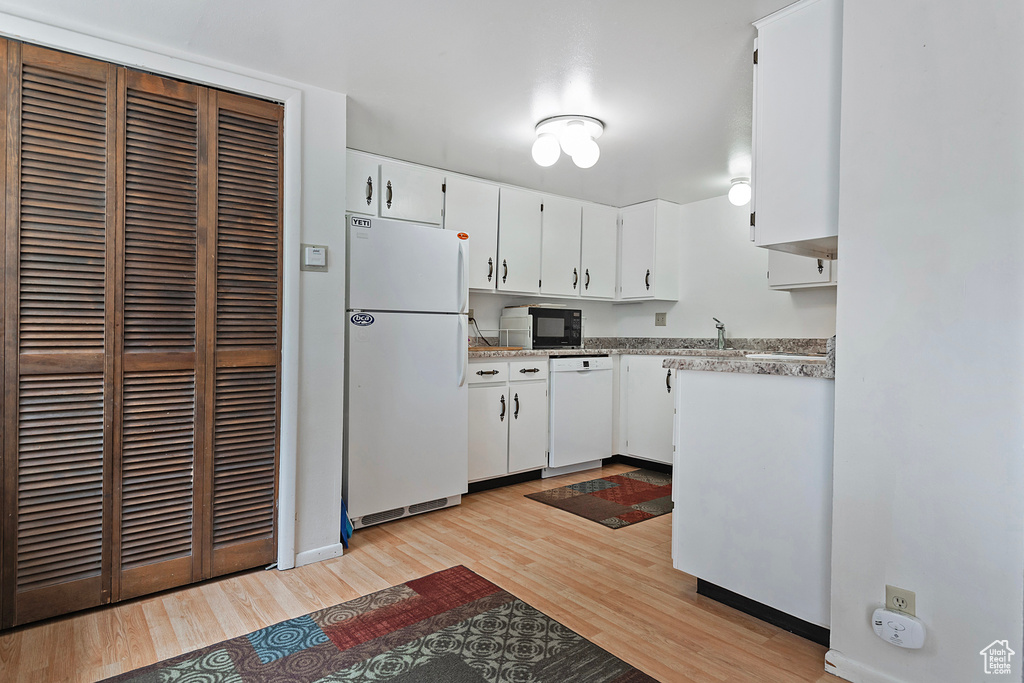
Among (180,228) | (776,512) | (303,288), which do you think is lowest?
(776,512)

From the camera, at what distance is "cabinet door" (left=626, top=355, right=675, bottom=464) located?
4.14 meters

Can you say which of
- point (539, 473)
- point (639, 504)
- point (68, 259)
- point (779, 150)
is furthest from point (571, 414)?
point (68, 259)

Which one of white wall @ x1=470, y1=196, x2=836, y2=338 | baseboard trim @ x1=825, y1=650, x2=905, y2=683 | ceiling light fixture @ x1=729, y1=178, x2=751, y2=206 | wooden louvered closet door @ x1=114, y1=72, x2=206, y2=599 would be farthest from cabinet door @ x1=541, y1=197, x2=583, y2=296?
baseboard trim @ x1=825, y1=650, x2=905, y2=683

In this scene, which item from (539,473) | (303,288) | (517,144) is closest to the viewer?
(303,288)

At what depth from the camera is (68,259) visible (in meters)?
2.03

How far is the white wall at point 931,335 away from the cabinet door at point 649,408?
2.44m

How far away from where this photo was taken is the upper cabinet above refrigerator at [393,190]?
3.34 metres

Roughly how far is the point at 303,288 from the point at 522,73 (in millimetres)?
1379

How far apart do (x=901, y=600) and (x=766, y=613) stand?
0.56 metres

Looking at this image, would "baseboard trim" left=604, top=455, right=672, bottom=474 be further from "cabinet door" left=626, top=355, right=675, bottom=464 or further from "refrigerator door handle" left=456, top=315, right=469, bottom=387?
"refrigerator door handle" left=456, top=315, right=469, bottom=387

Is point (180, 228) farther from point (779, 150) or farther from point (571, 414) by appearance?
point (571, 414)

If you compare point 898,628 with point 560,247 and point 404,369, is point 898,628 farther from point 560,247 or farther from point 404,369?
point 560,247

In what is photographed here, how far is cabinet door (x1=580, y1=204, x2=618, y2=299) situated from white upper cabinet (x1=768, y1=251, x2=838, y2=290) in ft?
4.52

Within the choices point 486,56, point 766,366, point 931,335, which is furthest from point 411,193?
point 931,335
